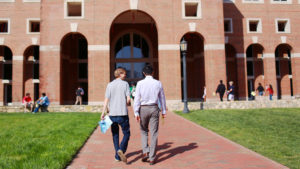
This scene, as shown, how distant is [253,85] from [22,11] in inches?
1115

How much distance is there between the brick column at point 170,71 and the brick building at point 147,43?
8 cm

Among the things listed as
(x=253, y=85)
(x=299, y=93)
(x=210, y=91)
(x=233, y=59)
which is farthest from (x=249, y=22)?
(x=210, y=91)

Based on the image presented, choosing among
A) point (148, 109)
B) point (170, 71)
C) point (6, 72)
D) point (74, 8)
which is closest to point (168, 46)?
point (170, 71)

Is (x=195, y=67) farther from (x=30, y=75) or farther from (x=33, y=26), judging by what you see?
(x=33, y=26)

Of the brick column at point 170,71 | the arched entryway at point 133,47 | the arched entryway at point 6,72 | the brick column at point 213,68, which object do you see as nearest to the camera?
the brick column at point 170,71

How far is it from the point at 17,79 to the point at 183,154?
84.7 ft

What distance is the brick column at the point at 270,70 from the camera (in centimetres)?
2606

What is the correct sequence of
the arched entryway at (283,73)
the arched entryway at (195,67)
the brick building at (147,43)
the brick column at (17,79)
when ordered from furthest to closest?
the arched entryway at (283,73) → the brick column at (17,79) → the arched entryway at (195,67) → the brick building at (147,43)

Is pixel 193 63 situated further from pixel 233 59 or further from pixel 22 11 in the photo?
pixel 22 11

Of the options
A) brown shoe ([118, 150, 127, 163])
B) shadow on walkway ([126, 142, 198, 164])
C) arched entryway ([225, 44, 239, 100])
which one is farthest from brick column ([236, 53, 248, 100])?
brown shoe ([118, 150, 127, 163])

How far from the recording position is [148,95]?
16.0ft

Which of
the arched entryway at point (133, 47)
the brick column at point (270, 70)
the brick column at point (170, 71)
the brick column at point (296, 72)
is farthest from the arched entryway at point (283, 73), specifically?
the brick column at point (170, 71)

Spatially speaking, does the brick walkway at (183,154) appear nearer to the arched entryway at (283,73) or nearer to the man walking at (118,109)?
the man walking at (118,109)

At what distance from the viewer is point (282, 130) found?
27.6 ft
